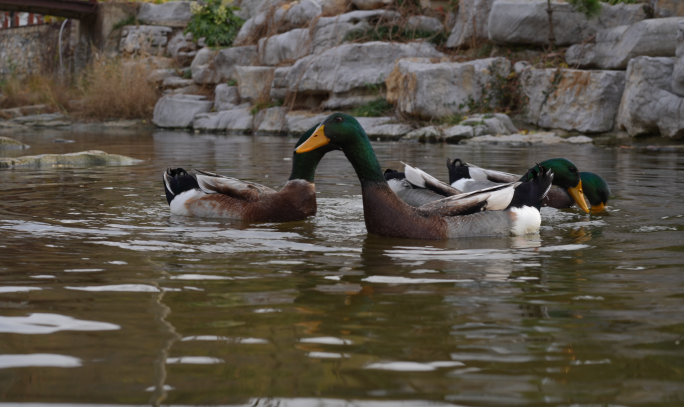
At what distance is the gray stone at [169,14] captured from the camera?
30078mm

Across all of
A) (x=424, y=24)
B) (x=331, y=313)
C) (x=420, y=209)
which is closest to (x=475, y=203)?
(x=420, y=209)

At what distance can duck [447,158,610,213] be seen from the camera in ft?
20.9

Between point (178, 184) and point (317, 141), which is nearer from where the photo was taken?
point (317, 141)

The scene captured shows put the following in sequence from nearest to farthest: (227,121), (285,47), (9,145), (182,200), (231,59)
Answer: (182,200), (9,145), (227,121), (285,47), (231,59)

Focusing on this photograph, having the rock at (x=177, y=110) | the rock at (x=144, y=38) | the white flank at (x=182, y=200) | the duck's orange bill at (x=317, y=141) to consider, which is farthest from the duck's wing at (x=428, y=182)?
the rock at (x=144, y=38)

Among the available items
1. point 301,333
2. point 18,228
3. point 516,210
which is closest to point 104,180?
point 18,228

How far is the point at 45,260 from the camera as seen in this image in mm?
3982

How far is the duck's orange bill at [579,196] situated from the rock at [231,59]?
1933 cm

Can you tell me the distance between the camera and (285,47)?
75.6 feet

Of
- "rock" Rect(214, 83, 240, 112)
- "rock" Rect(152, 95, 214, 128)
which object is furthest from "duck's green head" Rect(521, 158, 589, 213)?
"rock" Rect(152, 95, 214, 128)

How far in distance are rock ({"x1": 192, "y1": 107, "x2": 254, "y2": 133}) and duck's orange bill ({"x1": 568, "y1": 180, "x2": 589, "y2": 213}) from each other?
16176 mm

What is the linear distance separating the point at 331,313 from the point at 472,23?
16938 mm

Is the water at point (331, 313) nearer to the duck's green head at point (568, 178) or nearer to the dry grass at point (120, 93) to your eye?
the duck's green head at point (568, 178)

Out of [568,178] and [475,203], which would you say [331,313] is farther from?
[568,178]
